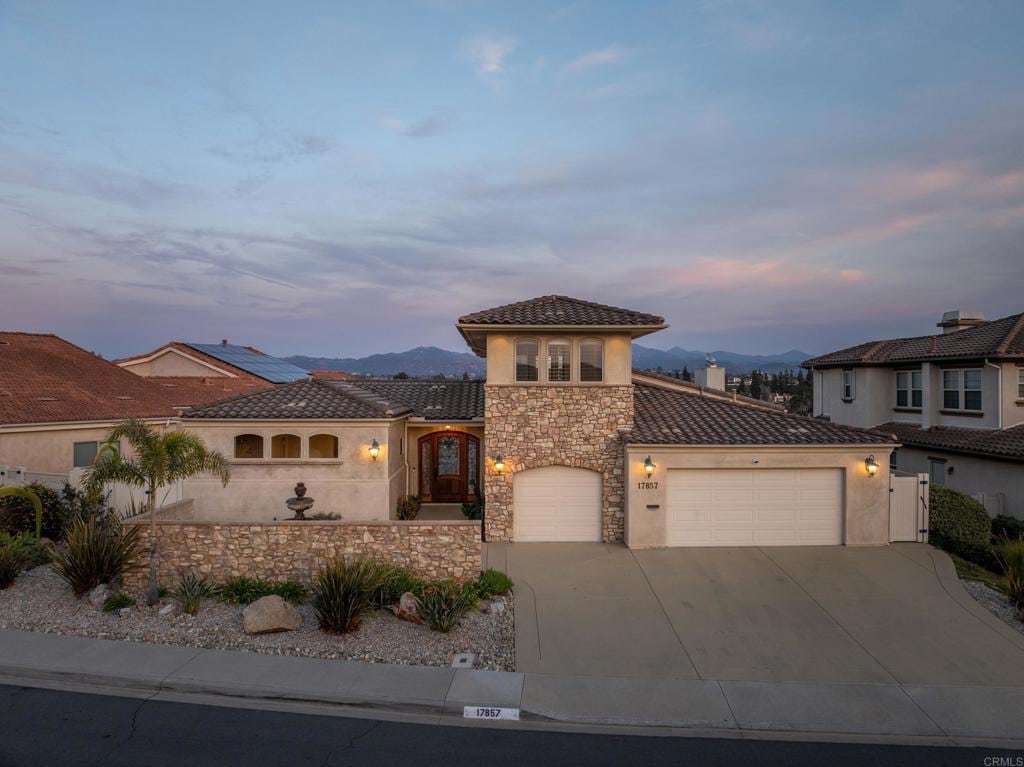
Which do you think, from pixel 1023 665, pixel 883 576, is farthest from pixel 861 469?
pixel 1023 665

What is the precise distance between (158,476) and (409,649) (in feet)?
18.5

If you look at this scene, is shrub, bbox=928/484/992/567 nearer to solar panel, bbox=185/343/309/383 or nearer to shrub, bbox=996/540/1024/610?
shrub, bbox=996/540/1024/610

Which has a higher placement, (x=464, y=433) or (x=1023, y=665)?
(x=464, y=433)

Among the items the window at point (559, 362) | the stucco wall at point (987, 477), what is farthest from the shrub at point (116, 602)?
the stucco wall at point (987, 477)

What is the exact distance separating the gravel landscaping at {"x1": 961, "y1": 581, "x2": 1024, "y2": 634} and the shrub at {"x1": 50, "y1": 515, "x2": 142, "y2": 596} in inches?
632

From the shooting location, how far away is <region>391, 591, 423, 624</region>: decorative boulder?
9539 millimetres

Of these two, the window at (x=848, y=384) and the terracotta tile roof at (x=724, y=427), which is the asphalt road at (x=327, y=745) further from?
the window at (x=848, y=384)

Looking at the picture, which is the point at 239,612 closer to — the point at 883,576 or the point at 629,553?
the point at 629,553

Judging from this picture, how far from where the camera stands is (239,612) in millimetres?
9836

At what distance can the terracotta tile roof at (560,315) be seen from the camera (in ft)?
47.1

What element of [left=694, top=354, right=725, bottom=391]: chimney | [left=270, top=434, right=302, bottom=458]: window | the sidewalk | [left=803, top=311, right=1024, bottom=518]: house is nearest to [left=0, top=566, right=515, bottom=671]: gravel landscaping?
the sidewalk

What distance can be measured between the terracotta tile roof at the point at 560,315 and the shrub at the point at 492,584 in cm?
615

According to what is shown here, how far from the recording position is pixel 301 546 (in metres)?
11.1

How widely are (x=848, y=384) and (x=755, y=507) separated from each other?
13.0 metres
